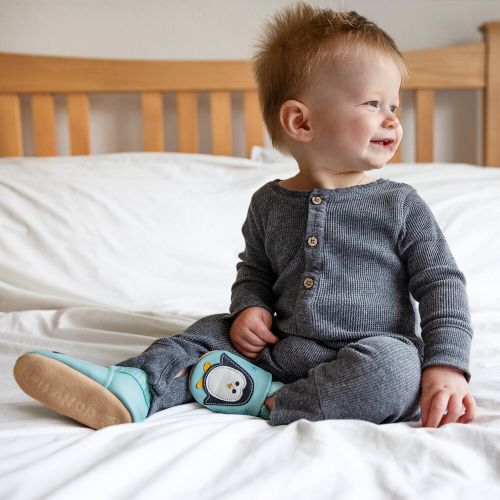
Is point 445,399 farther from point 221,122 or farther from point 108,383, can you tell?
point 221,122

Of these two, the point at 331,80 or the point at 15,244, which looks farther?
the point at 15,244

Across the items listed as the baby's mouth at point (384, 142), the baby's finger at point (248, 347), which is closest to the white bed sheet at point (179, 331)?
the baby's finger at point (248, 347)

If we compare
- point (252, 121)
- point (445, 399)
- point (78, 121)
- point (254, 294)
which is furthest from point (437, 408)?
point (78, 121)

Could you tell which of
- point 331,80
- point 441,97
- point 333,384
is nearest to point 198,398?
point 333,384

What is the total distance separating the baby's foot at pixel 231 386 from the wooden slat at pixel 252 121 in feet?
3.65

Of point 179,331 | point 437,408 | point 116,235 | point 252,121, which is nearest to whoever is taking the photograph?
point 437,408

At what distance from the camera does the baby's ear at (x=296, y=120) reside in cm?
96

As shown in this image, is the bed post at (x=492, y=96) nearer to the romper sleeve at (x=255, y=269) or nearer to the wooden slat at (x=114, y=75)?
the wooden slat at (x=114, y=75)

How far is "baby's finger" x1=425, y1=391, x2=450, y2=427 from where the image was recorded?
2.48 feet

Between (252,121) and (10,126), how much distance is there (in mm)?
641

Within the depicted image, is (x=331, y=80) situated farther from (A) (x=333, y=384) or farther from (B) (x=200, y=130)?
(B) (x=200, y=130)

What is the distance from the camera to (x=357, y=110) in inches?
36.1

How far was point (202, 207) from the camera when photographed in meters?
1.55

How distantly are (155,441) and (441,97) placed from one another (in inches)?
66.8
